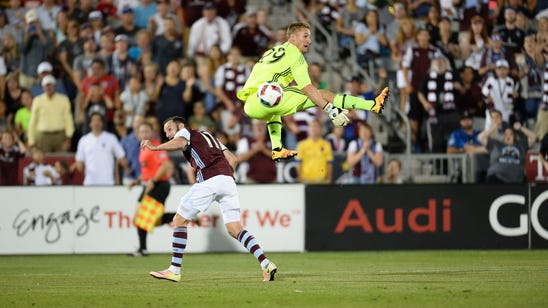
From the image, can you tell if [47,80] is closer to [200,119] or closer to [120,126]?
[120,126]

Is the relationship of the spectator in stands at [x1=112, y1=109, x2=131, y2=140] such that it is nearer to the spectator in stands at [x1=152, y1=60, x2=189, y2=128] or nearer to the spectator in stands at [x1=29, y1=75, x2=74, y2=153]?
the spectator in stands at [x1=152, y1=60, x2=189, y2=128]

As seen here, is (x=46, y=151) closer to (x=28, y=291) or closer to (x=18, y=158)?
(x=18, y=158)

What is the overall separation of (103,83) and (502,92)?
811cm

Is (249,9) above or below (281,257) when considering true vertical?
above

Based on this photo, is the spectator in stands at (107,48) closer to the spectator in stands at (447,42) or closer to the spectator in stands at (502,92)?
the spectator in stands at (447,42)

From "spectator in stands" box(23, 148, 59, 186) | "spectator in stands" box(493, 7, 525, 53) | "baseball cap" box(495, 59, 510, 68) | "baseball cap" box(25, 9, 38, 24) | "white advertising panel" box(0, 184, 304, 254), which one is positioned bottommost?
"white advertising panel" box(0, 184, 304, 254)

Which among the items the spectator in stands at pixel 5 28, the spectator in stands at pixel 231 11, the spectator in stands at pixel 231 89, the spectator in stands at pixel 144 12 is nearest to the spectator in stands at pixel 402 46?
the spectator in stands at pixel 231 89

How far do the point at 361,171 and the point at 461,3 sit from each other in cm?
532

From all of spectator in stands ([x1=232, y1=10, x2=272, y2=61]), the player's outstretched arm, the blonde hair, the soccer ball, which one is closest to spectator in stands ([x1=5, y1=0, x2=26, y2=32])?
spectator in stands ([x1=232, y1=10, x2=272, y2=61])

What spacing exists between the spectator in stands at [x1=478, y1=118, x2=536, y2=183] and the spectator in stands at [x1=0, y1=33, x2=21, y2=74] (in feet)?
33.6

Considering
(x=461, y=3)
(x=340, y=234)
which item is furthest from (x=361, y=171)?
(x=461, y=3)

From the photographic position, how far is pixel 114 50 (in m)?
23.4

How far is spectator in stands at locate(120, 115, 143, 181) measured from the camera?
21.2 metres

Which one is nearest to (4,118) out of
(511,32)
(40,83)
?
(40,83)
